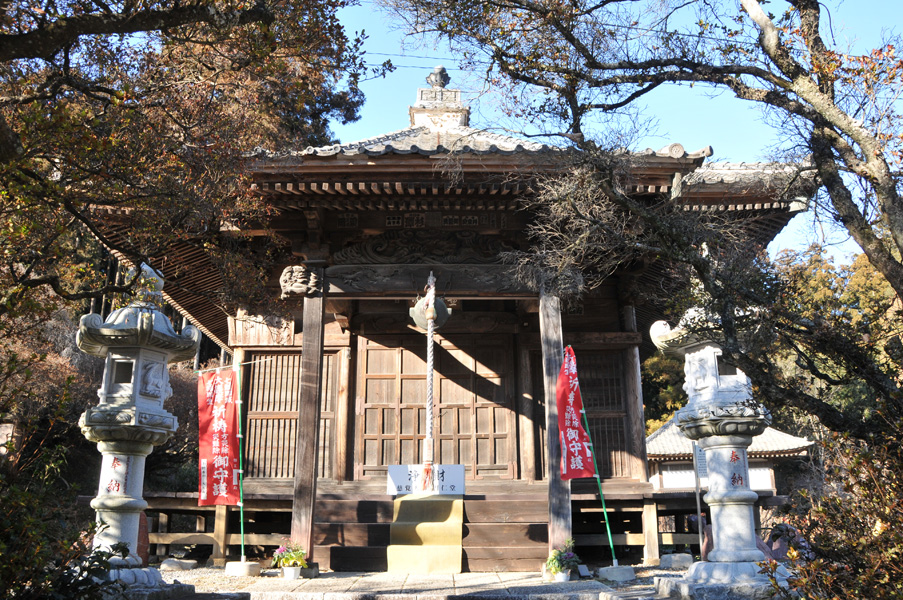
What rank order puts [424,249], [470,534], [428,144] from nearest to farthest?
[470,534]
[424,249]
[428,144]

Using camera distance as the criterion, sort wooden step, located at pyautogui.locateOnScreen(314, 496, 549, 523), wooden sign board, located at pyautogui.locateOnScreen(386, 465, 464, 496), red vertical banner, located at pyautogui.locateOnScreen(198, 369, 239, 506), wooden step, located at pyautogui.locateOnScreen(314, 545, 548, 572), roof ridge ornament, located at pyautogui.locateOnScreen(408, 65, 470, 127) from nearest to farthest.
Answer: wooden sign board, located at pyautogui.locateOnScreen(386, 465, 464, 496), wooden step, located at pyautogui.locateOnScreen(314, 545, 548, 572), red vertical banner, located at pyautogui.locateOnScreen(198, 369, 239, 506), wooden step, located at pyautogui.locateOnScreen(314, 496, 549, 523), roof ridge ornament, located at pyautogui.locateOnScreen(408, 65, 470, 127)

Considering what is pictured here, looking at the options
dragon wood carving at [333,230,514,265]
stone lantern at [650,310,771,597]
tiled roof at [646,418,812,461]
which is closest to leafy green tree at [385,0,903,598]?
stone lantern at [650,310,771,597]

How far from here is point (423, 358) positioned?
11461 mm

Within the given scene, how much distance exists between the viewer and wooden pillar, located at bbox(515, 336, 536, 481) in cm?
1088

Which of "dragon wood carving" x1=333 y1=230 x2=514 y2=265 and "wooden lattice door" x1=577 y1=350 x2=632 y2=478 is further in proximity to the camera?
"wooden lattice door" x1=577 y1=350 x2=632 y2=478

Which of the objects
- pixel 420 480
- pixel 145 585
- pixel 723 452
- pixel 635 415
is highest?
pixel 635 415

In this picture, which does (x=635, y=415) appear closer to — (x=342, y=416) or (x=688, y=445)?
(x=342, y=416)

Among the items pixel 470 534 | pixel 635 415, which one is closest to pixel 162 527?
pixel 470 534

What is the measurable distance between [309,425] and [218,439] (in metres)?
1.52

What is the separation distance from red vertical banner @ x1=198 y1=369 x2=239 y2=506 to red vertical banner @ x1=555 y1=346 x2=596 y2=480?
4.33 metres

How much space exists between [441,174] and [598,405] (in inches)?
193

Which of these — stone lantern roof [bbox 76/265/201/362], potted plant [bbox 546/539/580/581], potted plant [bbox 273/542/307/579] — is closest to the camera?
stone lantern roof [bbox 76/265/201/362]

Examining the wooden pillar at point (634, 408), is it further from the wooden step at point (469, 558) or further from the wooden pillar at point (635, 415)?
the wooden step at point (469, 558)

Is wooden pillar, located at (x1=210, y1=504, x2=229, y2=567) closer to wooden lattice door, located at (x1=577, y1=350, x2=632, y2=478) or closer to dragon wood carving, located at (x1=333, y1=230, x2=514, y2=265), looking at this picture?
dragon wood carving, located at (x1=333, y1=230, x2=514, y2=265)
